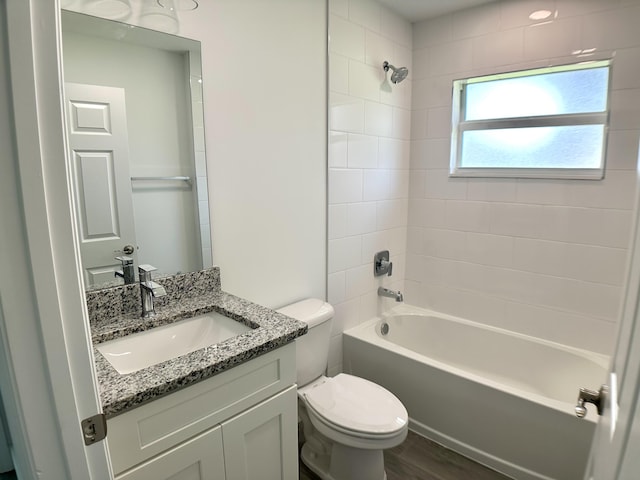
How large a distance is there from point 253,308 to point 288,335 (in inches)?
10.0

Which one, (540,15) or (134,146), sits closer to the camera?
(134,146)

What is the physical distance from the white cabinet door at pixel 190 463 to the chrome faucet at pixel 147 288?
1.67 ft

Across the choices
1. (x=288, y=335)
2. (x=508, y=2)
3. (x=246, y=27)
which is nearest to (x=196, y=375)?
(x=288, y=335)

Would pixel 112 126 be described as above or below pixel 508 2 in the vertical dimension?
below

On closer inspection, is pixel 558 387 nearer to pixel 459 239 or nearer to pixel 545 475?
pixel 545 475

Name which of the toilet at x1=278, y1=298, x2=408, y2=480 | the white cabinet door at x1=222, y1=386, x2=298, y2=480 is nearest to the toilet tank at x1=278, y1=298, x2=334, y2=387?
the toilet at x1=278, y1=298, x2=408, y2=480

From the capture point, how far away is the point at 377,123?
2.41 meters

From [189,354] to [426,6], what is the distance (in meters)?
2.39

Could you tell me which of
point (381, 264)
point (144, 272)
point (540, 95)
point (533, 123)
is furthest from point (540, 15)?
point (144, 272)

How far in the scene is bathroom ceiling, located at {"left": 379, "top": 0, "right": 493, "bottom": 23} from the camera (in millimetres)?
2270

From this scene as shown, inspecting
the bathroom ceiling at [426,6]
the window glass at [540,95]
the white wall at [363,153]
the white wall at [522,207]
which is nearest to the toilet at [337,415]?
the white wall at [363,153]

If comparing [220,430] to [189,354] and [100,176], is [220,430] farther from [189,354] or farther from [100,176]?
[100,176]

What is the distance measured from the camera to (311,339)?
1.86 m

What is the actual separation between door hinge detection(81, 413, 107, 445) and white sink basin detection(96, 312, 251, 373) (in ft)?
2.08
